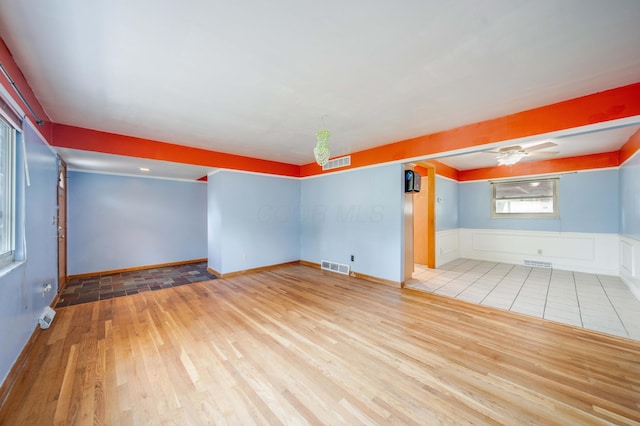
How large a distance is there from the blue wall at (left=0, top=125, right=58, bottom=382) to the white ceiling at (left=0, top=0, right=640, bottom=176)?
0.74 meters

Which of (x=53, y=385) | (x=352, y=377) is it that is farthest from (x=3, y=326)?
(x=352, y=377)

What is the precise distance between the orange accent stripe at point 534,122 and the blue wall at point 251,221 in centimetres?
288

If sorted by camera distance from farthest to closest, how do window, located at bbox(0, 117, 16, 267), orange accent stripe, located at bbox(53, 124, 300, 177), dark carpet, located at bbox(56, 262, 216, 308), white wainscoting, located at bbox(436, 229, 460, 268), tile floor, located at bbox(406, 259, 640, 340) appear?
white wainscoting, located at bbox(436, 229, 460, 268), dark carpet, located at bbox(56, 262, 216, 308), orange accent stripe, located at bbox(53, 124, 300, 177), tile floor, located at bbox(406, 259, 640, 340), window, located at bbox(0, 117, 16, 267)

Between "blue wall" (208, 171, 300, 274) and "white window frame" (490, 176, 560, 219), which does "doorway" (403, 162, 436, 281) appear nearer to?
"white window frame" (490, 176, 560, 219)

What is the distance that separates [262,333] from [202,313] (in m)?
1.06

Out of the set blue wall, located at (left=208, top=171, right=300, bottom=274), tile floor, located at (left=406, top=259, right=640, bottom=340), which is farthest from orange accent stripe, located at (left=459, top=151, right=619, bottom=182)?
blue wall, located at (left=208, top=171, right=300, bottom=274)

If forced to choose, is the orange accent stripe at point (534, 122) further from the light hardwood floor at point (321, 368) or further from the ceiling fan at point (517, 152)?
the light hardwood floor at point (321, 368)

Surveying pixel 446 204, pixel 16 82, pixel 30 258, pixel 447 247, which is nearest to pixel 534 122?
pixel 446 204

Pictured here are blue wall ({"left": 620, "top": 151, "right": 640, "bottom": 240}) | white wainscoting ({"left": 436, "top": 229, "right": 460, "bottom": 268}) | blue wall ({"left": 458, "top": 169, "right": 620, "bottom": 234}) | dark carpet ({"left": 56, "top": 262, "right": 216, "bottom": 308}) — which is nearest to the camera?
blue wall ({"left": 620, "top": 151, "right": 640, "bottom": 240})

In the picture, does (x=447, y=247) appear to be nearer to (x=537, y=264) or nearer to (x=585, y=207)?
(x=537, y=264)

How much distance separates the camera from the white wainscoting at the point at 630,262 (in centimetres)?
357

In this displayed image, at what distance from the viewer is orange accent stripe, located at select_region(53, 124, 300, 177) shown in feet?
11.1

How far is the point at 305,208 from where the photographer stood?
6.12m

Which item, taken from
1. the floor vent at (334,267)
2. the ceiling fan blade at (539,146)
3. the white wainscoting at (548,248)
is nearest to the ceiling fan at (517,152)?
the ceiling fan blade at (539,146)
